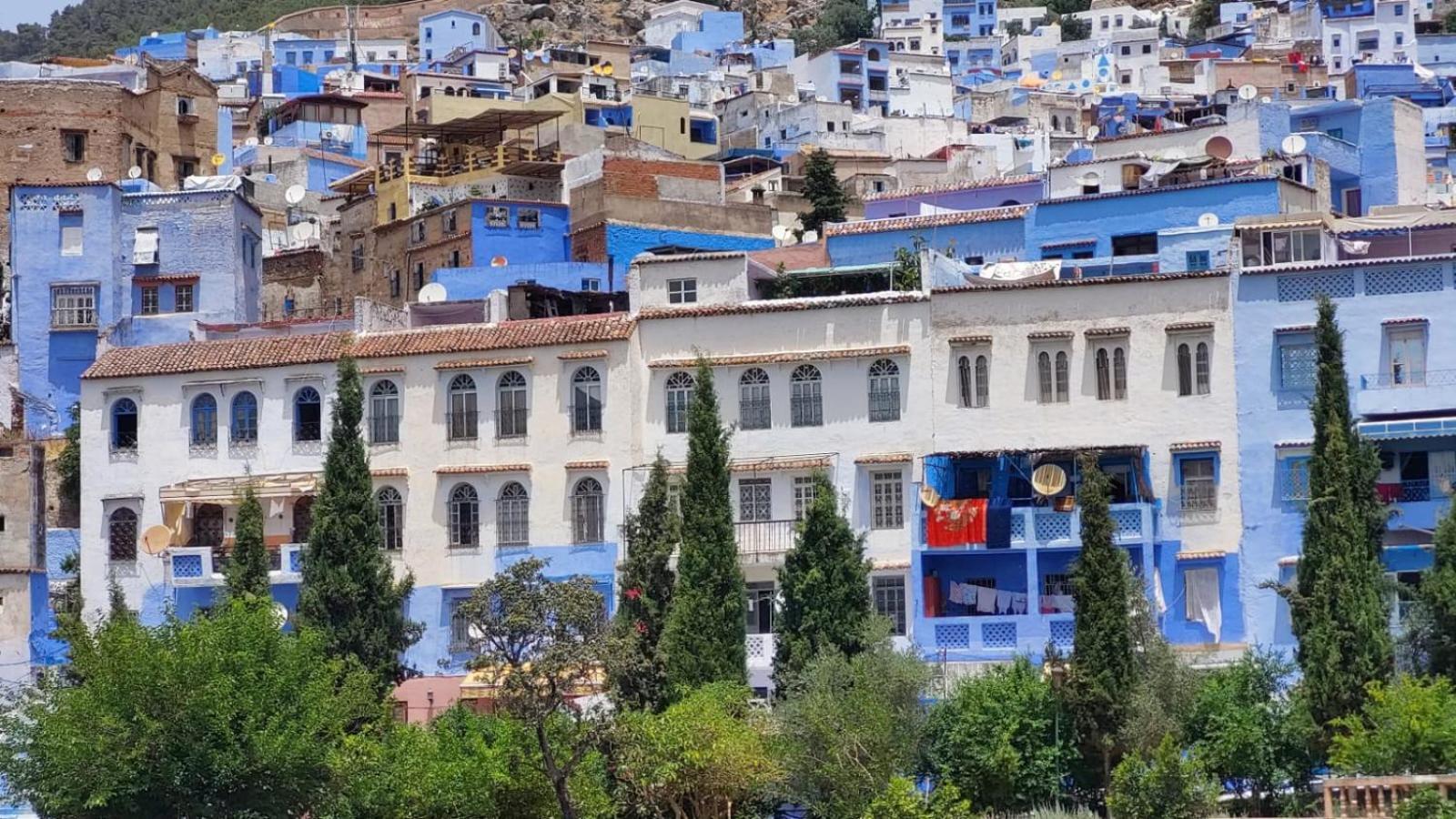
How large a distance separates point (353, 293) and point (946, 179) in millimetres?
17148

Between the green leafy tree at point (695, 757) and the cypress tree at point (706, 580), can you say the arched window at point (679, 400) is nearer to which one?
the cypress tree at point (706, 580)

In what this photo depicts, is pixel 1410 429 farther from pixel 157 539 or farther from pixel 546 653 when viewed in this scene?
pixel 157 539

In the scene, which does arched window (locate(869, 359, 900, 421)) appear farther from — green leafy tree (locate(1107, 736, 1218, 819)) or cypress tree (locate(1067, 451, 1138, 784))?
green leafy tree (locate(1107, 736, 1218, 819))

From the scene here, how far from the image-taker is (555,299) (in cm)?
4916

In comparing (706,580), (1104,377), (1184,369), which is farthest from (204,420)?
(1184,369)

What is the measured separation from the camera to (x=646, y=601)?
38156 millimetres

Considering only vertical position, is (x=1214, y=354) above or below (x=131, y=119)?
below

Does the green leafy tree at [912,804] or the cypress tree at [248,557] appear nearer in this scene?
the green leafy tree at [912,804]

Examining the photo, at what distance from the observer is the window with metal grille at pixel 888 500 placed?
4138 centimetres

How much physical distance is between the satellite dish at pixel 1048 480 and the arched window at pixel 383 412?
1221 cm

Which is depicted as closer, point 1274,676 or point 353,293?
point 1274,676

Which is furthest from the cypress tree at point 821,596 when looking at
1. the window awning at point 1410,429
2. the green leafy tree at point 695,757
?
the window awning at point 1410,429

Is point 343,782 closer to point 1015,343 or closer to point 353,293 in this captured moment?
point 1015,343

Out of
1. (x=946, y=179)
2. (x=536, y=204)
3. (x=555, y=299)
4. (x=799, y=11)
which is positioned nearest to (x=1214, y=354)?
(x=555, y=299)
